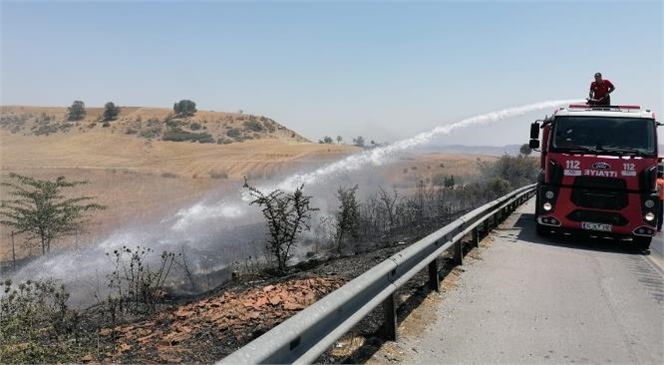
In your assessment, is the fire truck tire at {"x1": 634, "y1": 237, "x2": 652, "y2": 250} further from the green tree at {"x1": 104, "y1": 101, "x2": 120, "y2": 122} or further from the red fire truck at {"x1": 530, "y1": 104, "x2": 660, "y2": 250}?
the green tree at {"x1": 104, "y1": 101, "x2": 120, "y2": 122}

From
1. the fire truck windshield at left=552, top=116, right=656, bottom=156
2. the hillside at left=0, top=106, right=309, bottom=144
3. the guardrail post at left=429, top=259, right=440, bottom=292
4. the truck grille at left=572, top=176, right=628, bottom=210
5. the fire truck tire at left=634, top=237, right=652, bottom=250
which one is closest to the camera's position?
the guardrail post at left=429, top=259, right=440, bottom=292

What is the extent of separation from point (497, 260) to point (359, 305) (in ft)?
19.8

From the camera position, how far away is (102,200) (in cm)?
3184

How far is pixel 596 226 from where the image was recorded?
1236 cm

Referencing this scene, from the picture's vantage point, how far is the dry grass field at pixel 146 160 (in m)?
33.1

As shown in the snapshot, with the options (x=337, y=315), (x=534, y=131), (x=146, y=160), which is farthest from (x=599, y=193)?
(x=146, y=160)

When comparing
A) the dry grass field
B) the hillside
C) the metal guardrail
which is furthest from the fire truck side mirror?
the hillside

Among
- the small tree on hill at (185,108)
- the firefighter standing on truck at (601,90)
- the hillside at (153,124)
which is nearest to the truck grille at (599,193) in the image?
the firefighter standing on truck at (601,90)

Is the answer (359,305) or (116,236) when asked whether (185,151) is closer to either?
(116,236)

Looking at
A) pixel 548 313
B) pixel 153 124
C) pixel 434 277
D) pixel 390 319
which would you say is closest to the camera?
pixel 390 319

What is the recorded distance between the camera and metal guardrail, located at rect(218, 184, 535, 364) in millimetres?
3357

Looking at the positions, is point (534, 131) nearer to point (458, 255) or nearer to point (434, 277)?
point (458, 255)

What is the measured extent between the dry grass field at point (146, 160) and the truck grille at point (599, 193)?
659 inches

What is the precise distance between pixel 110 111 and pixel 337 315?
10388 cm
